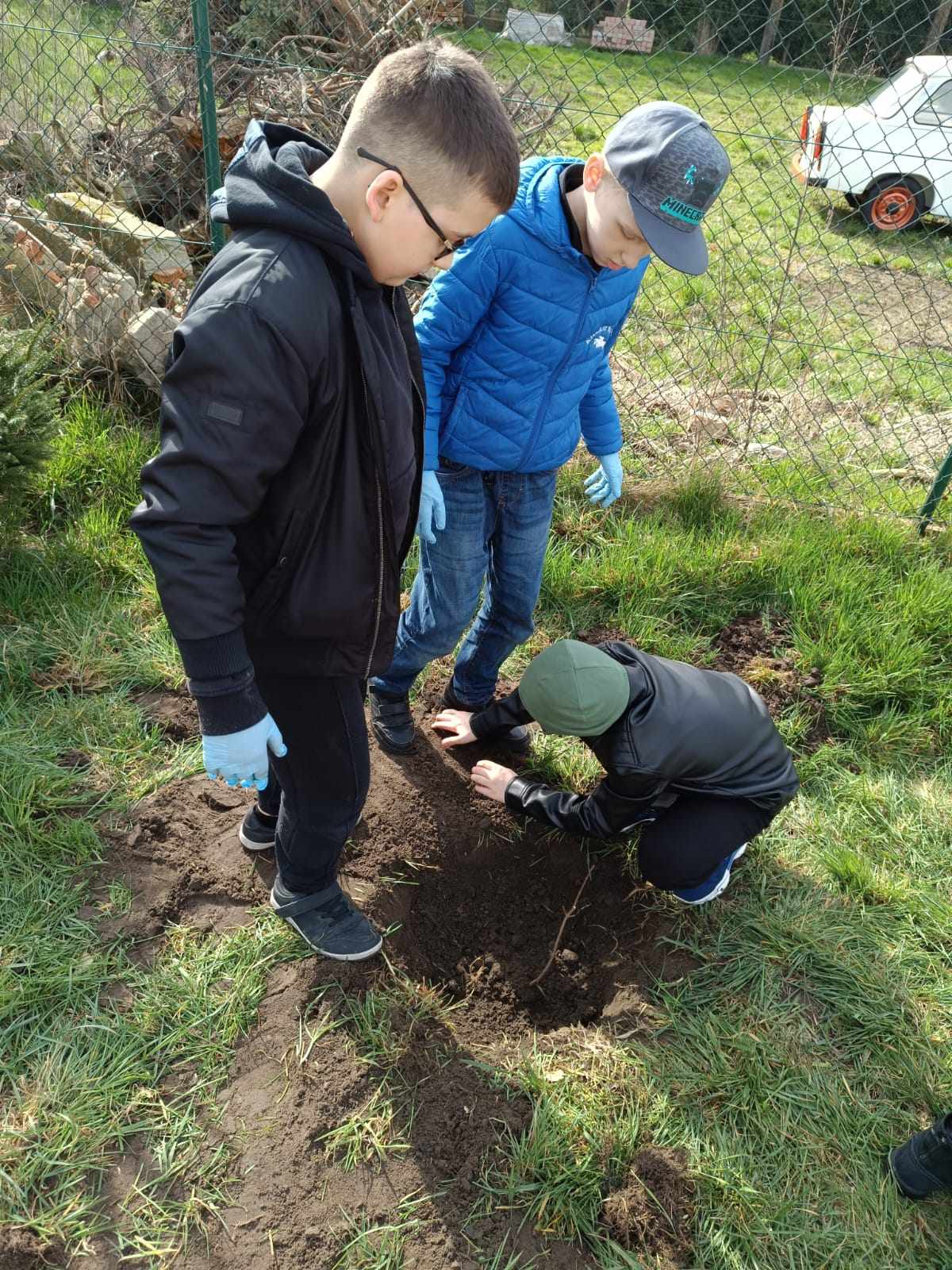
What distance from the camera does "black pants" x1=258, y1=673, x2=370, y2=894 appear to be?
66.6 inches

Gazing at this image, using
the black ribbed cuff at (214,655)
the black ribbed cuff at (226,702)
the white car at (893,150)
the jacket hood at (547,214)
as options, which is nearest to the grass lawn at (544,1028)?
the black ribbed cuff at (226,702)

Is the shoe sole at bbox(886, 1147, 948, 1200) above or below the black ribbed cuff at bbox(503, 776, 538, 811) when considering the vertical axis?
above

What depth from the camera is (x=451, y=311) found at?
200 centimetres

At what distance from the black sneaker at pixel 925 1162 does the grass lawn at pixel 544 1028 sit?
5 centimetres

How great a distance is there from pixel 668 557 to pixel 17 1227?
2709mm

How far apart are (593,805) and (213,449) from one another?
1.41 m

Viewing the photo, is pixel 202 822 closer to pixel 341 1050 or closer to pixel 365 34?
pixel 341 1050

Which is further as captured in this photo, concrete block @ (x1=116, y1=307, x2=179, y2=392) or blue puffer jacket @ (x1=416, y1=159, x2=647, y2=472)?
concrete block @ (x1=116, y1=307, x2=179, y2=392)

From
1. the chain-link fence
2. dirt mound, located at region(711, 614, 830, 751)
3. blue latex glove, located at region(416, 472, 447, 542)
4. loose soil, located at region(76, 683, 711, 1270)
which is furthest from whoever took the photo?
the chain-link fence

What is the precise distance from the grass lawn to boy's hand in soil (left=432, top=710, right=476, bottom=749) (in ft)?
0.89

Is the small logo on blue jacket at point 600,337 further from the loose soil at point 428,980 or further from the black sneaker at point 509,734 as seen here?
the loose soil at point 428,980

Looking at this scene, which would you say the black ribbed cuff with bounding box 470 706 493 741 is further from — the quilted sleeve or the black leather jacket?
the quilted sleeve

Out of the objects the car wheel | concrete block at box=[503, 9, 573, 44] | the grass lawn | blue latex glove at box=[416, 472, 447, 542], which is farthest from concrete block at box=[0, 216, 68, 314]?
the car wheel

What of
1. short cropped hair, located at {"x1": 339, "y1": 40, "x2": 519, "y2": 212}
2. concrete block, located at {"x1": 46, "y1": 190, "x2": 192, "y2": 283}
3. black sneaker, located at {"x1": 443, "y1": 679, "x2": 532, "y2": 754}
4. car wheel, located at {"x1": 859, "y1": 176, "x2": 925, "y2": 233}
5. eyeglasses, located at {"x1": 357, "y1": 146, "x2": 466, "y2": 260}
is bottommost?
concrete block, located at {"x1": 46, "y1": 190, "x2": 192, "y2": 283}
